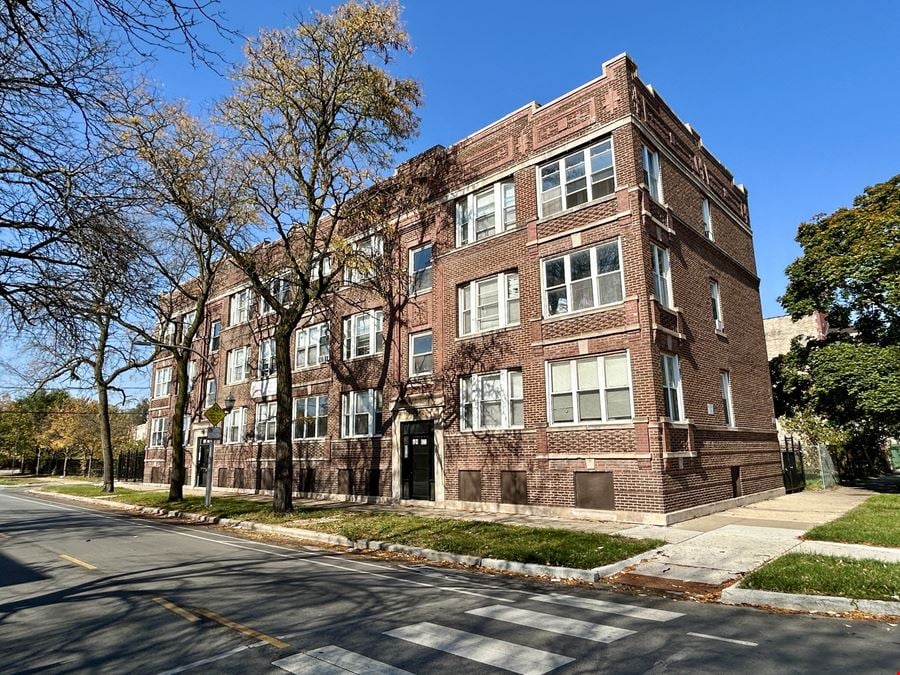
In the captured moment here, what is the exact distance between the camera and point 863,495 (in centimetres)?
2084

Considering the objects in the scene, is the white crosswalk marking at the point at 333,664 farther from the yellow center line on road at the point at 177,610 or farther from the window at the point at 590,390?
the window at the point at 590,390

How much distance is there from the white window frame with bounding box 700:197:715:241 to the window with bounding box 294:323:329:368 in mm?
16351

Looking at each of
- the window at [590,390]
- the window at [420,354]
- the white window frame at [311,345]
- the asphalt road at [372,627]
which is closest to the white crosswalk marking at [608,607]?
the asphalt road at [372,627]

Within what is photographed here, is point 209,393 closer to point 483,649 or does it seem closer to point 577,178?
point 577,178

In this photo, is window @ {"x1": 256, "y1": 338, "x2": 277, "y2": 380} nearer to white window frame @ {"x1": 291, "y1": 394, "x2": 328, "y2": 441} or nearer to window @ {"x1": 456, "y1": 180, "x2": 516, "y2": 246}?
white window frame @ {"x1": 291, "y1": 394, "x2": 328, "y2": 441}

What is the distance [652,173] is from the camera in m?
17.6

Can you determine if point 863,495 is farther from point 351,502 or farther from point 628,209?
point 351,502

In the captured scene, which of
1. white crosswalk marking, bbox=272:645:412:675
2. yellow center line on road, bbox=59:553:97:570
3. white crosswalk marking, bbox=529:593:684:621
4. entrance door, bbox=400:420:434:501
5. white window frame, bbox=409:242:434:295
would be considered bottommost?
white crosswalk marking, bbox=529:593:684:621

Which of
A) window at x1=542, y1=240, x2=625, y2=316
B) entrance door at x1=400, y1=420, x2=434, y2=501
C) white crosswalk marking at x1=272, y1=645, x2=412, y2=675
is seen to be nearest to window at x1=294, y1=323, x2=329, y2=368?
entrance door at x1=400, y1=420, x2=434, y2=501

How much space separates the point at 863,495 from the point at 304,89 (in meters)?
24.6

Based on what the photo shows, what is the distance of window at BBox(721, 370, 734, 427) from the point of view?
19.2m

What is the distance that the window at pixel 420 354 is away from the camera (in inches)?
817

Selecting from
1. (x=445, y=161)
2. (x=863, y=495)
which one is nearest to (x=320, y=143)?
(x=445, y=161)

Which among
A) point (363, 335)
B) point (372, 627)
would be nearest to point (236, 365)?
point (363, 335)
